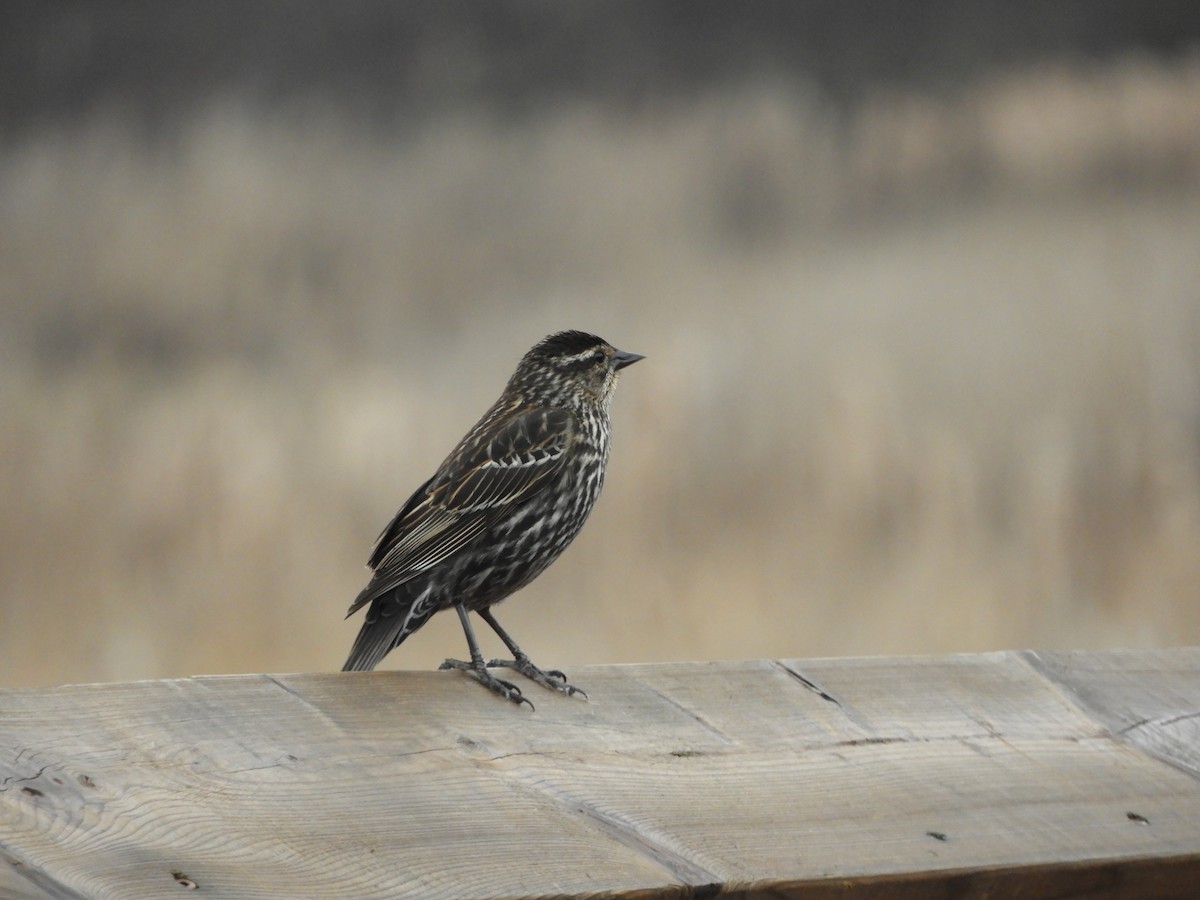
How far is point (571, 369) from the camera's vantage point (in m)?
2.81

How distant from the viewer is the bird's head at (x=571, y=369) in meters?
2.79

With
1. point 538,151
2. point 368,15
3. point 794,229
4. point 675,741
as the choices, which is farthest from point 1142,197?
point 675,741

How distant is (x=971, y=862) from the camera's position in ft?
4.40

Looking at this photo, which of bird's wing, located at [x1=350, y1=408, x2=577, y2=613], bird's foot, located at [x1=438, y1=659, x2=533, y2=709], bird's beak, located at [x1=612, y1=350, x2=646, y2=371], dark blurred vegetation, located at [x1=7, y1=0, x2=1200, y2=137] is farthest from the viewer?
dark blurred vegetation, located at [x1=7, y1=0, x2=1200, y2=137]

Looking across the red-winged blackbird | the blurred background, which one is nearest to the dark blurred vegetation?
the blurred background

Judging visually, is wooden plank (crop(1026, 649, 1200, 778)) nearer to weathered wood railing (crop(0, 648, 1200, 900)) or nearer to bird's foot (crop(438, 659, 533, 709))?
weathered wood railing (crop(0, 648, 1200, 900))

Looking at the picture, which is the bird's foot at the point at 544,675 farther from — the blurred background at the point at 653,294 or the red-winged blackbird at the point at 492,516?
the blurred background at the point at 653,294

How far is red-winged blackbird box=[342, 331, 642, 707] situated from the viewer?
2379 mm

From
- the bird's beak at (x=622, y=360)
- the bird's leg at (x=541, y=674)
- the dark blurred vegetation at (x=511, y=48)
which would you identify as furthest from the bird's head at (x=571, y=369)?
the dark blurred vegetation at (x=511, y=48)

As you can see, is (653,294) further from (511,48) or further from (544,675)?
(544,675)

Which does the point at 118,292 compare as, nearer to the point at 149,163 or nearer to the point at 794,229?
the point at 149,163

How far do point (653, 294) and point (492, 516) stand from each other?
1213 mm

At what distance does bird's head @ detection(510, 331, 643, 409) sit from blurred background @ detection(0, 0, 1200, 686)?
0.57 meters

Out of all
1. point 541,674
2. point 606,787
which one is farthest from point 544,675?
point 606,787
